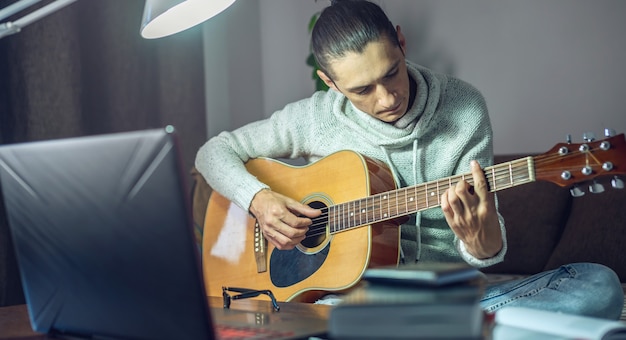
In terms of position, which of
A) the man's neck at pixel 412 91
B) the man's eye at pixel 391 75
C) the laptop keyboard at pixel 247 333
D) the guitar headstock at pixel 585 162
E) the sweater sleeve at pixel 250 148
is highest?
the man's eye at pixel 391 75

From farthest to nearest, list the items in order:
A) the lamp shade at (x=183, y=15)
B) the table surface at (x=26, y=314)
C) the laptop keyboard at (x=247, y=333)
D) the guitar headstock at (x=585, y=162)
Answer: the lamp shade at (x=183, y=15) → the guitar headstock at (x=585, y=162) → the table surface at (x=26, y=314) → the laptop keyboard at (x=247, y=333)

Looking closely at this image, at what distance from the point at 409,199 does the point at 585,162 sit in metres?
0.36

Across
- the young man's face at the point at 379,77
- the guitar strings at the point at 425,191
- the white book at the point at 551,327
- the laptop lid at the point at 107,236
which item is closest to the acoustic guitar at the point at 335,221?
the guitar strings at the point at 425,191

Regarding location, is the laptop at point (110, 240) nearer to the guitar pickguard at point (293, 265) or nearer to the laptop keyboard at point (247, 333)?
the laptop keyboard at point (247, 333)

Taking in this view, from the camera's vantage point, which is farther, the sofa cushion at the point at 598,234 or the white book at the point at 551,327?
the sofa cushion at the point at 598,234

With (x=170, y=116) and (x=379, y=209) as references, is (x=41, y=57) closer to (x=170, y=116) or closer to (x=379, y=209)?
(x=170, y=116)

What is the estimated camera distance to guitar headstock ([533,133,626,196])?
1163 mm

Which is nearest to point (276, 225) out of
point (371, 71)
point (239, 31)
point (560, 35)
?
point (371, 71)

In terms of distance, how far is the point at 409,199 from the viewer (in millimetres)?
1452

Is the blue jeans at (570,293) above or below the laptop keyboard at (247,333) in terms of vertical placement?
below

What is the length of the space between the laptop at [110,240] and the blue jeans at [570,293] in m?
0.58

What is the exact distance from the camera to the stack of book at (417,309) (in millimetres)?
609

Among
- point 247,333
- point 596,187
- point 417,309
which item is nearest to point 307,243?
point 596,187

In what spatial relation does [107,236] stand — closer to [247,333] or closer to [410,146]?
[247,333]
